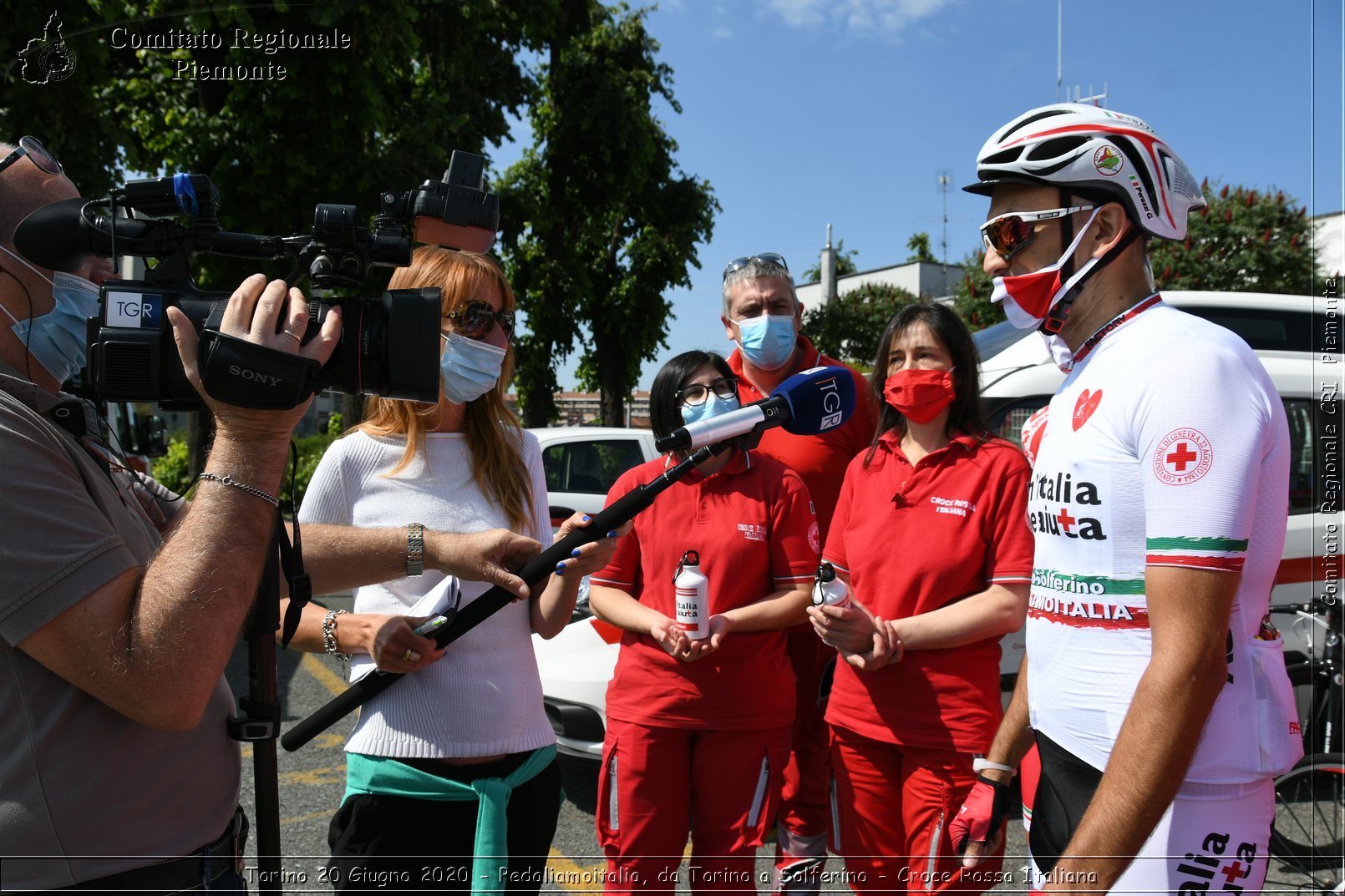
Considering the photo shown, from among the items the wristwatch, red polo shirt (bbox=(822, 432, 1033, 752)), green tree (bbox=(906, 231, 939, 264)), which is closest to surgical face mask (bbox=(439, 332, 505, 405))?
the wristwatch

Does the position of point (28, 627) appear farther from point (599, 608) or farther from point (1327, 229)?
point (1327, 229)

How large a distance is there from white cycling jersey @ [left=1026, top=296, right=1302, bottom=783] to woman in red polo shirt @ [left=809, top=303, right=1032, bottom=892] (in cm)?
105

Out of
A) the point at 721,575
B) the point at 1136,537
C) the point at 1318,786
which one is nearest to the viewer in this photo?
the point at 1136,537

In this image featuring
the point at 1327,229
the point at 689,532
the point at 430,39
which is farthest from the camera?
the point at 1327,229

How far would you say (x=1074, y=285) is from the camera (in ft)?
5.89

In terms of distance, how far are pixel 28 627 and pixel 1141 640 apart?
182 cm

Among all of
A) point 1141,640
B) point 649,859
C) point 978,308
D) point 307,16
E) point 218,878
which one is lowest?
point 649,859

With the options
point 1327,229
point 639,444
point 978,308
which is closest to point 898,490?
point 639,444

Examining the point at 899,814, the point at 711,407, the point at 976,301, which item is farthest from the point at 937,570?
the point at 976,301

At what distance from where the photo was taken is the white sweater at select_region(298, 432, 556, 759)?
83.0 inches

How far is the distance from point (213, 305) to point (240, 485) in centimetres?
30

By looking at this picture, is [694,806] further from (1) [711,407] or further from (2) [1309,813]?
(2) [1309,813]

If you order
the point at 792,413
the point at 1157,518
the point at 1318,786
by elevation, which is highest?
the point at 792,413

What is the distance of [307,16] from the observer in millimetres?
9117
